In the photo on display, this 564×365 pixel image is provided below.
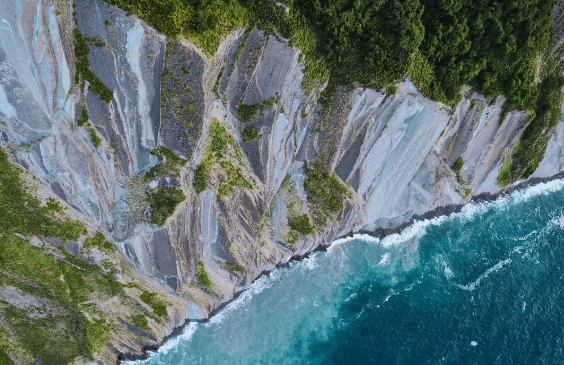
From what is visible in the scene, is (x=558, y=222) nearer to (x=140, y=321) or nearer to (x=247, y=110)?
(x=247, y=110)

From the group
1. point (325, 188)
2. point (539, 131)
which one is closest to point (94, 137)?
point (325, 188)

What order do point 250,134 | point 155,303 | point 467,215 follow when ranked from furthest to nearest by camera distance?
point 467,215 < point 155,303 < point 250,134

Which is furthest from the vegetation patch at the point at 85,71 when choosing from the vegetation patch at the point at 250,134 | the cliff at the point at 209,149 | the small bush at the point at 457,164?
the small bush at the point at 457,164

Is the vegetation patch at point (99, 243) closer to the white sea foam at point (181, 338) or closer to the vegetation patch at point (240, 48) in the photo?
the white sea foam at point (181, 338)

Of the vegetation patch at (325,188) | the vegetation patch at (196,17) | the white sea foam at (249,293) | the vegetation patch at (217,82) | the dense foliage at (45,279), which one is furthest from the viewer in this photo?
the white sea foam at (249,293)

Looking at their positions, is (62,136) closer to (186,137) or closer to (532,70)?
(186,137)

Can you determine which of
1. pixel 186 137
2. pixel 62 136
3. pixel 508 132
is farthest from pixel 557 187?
pixel 62 136

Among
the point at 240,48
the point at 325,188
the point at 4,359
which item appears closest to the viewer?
the point at 240,48
